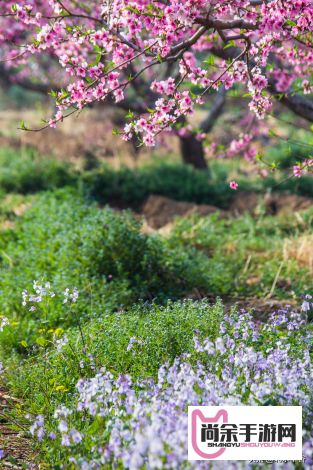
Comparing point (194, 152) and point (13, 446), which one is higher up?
point (194, 152)

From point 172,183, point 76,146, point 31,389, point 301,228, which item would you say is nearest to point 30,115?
point 76,146

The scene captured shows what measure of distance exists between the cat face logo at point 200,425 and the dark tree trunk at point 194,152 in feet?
32.5

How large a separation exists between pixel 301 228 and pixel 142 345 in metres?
4.98

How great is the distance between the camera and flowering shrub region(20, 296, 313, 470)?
319cm

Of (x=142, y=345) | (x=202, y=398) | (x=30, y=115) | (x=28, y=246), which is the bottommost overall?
(x=202, y=398)

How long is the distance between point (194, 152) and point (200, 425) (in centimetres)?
1006

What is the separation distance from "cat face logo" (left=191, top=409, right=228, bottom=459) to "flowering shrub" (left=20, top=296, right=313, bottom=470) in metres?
0.06

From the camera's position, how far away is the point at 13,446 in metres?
4.15

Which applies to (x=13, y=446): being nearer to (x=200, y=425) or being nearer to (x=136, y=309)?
(x=200, y=425)

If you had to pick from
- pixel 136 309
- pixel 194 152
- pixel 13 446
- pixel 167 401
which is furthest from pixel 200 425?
pixel 194 152

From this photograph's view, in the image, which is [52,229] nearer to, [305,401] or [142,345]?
[142,345]

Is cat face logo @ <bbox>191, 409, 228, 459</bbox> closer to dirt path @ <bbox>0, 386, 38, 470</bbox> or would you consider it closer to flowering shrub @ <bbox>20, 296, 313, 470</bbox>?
flowering shrub @ <bbox>20, 296, 313, 470</bbox>

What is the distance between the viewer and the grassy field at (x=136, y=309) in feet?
11.9

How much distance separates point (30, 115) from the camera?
78.7ft
